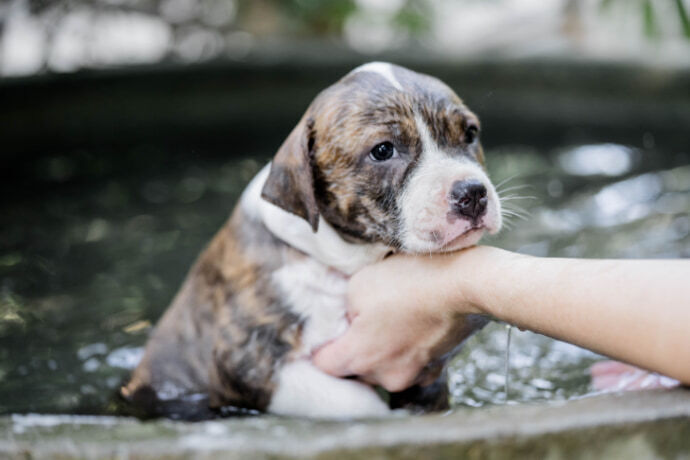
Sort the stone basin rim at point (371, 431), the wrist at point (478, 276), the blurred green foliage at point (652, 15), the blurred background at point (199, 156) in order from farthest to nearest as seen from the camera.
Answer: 1. the blurred green foliage at point (652, 15)
2. the blurred background at point (199, 156)
3. the wrist at point (478, 276)
4. the stone basin rim at point (371, 431)

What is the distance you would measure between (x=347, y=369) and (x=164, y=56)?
4813 mm

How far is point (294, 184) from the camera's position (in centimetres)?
237

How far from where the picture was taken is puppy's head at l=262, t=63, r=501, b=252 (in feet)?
7.43

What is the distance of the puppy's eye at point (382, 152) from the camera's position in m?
2.40

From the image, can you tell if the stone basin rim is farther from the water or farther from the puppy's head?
the water

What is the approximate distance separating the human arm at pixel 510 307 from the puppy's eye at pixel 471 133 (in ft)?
1.26

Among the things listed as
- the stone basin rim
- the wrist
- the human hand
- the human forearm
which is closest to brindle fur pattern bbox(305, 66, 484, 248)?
the human hand

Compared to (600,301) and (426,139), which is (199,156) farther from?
(600,301)

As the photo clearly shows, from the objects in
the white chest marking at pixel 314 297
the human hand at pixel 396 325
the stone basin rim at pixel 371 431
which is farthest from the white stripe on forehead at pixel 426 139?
the stone basin rim at pixel 371 431

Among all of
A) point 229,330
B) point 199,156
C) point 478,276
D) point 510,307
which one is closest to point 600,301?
point 510,307

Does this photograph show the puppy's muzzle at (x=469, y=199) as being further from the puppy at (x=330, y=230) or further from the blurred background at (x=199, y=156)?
the blurred background at (x=199, y=156)

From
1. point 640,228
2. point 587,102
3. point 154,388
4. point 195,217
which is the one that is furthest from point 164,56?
point 154,388

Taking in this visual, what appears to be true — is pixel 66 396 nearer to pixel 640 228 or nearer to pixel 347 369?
pixel 347 369

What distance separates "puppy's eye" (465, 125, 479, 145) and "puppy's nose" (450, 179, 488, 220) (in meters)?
0.31
